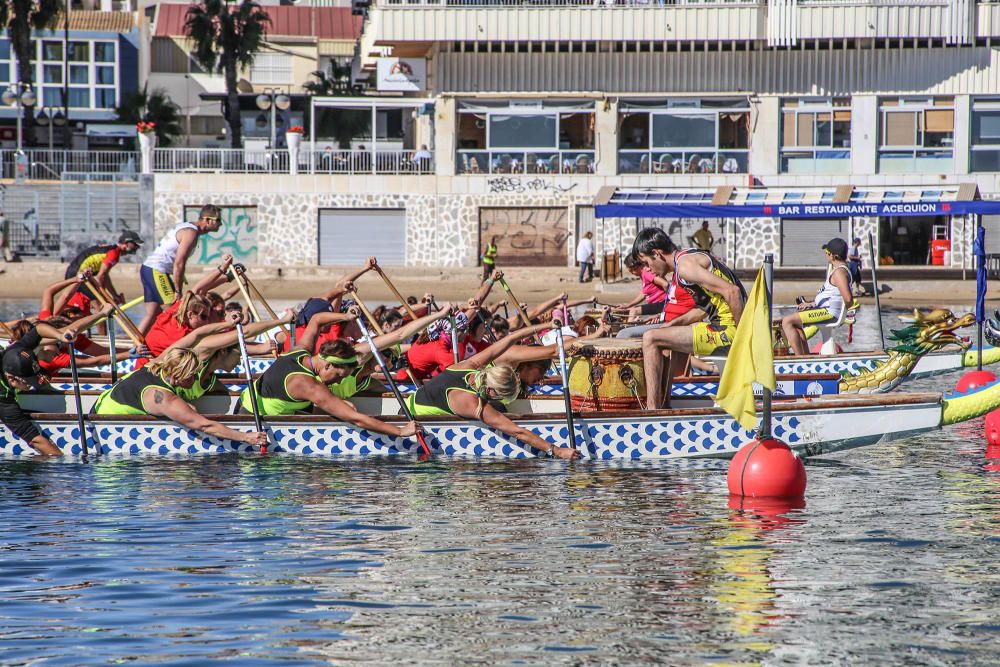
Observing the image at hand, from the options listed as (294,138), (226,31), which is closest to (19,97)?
(226,31)

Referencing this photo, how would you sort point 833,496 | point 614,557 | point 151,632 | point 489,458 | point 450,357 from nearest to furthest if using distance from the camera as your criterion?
point 151,632 < point 614,557 < point 833,496 < point 489,458 < point 450,357

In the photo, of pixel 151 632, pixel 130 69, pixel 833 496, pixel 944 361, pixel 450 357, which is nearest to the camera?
pixel 151 632

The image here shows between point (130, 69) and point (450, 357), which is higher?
point (130, 69)

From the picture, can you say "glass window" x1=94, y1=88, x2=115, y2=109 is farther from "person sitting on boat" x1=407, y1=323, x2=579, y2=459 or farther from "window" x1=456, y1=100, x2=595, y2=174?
"person sitting on boat" x1=407, y1=323, x2=579, y2=459

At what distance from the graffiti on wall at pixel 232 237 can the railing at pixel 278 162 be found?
1.24 metres

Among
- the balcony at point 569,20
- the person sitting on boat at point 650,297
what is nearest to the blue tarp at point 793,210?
the balcony at point 569,20

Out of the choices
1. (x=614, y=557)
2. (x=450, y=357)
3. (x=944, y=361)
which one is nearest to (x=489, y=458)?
→ (x=450, y=357)

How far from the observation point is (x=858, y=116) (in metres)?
43.0

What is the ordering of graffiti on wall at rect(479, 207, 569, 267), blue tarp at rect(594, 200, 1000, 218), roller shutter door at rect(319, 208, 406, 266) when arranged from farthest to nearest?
roller shutter door at rect(319, 208, 406, 266) → graffiti on wall at rect(479, 207, 569, 267) → blue tarp at rect(594, 200, 1000, 218)

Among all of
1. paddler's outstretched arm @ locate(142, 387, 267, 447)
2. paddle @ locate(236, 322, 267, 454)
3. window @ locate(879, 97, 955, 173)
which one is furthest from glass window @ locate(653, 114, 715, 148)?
paddler's outstretched arm @ locate(142, 387, 267, 447)

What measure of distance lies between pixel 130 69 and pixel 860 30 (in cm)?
3591

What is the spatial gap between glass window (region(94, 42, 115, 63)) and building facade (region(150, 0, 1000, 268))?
2331 centimetres

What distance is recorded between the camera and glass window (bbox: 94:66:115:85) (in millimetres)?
64125

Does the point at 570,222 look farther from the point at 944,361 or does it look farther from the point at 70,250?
the point at 944,361
